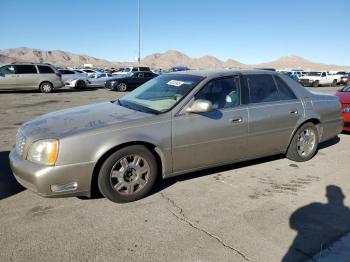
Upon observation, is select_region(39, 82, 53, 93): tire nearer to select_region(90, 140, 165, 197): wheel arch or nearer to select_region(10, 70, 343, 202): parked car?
select_region(10, 70, 343, 202): parked car

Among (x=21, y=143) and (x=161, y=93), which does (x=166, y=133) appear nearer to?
(x=161, y=93)

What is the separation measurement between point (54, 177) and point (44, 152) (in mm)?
293

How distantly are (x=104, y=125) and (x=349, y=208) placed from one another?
9.67 feet

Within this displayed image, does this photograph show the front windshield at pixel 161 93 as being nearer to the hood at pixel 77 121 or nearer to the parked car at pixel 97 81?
the hood at pixel 77 121

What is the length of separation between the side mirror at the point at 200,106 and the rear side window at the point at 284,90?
5.33 ft

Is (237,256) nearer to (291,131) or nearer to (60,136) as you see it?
(60,136)

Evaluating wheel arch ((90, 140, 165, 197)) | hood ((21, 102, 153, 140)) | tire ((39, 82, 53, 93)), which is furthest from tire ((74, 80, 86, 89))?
wheel arch ((90, 140, 165, 197))

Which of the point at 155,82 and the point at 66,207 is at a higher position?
the point at 155,82

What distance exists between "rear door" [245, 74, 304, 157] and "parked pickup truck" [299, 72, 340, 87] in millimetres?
27767

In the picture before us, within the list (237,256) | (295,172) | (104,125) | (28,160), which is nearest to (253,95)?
(295,172)

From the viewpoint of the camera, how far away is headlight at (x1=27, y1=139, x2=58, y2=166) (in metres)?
3.69

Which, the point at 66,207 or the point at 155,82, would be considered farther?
the point at 155,82

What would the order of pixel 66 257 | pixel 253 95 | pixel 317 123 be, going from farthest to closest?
pixel 317 123, pixel 253 95, pixel 66 257

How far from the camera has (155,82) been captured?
215 inches
